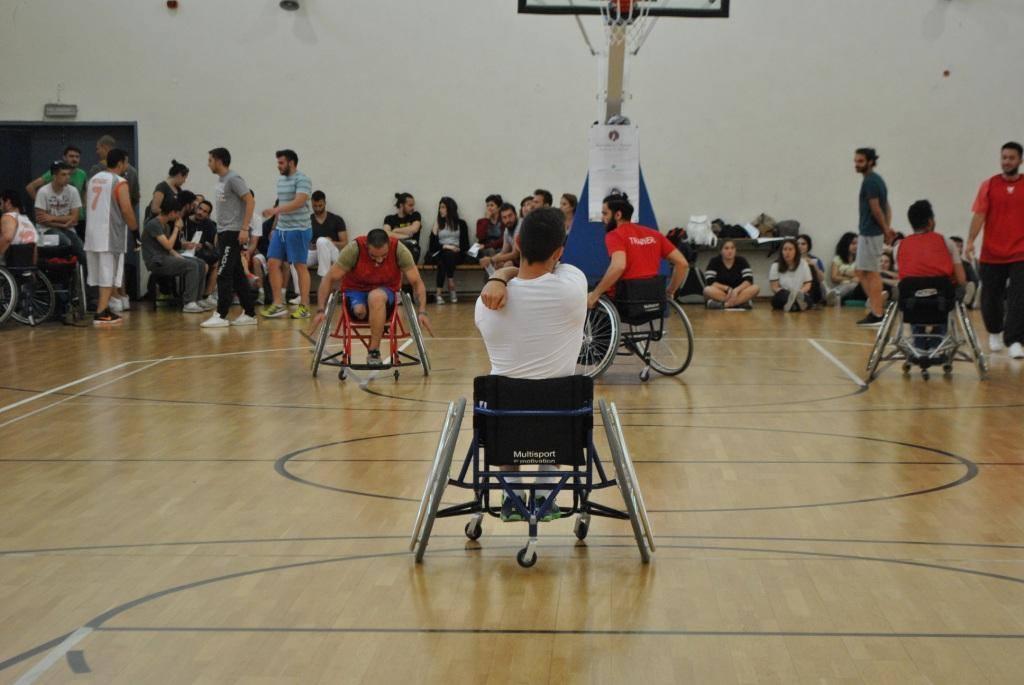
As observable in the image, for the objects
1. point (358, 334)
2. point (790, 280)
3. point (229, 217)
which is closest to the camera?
point (358, 334)

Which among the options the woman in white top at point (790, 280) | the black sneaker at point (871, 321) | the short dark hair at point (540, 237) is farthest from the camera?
the woman in white top at point (790, 280)

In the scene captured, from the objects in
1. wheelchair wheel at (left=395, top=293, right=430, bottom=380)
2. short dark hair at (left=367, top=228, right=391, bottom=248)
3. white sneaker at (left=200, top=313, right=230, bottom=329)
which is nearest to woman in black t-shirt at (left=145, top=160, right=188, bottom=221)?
white sneaker at (left=200, top=313, right=230, bottom=329)

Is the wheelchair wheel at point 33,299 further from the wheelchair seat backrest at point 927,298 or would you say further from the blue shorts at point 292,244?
the wheelchair seat backrest at point 927,298

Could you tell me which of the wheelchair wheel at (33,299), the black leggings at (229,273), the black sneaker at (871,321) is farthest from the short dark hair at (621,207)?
the wheelchair wheel at (33,299)

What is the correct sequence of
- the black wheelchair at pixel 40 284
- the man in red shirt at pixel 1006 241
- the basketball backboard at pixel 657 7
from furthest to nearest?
the black wheelchair at pixel 40 284 → the basketball backboard at pixel 657 7 → the man in red shirt at pixel 1006 241

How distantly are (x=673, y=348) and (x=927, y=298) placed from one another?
2550 millimetres

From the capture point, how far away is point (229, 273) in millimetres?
11070

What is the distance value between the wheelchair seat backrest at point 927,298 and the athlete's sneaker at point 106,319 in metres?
6.86

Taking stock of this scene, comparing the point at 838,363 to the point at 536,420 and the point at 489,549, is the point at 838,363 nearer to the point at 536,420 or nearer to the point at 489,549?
the point at 489,549

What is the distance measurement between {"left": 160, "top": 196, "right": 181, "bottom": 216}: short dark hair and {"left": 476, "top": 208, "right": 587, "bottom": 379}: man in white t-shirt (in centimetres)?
971

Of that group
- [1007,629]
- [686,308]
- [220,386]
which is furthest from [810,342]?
[1007,629]

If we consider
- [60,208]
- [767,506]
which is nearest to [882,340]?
[767,506]

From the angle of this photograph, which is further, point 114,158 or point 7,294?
point 114,158

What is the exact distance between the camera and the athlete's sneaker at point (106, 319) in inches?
449
